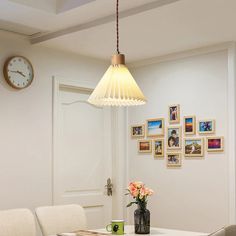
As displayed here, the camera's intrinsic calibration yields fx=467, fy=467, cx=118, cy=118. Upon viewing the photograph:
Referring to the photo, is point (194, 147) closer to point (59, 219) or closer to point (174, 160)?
point (174, 160)

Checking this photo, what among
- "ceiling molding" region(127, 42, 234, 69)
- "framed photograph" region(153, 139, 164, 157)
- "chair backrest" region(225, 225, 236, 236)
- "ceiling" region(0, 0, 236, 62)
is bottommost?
"chair backrest" region(225, 225, 236, 236)

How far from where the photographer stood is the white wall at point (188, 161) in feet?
14.5

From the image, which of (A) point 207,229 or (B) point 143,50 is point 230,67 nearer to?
(B) point 143,50

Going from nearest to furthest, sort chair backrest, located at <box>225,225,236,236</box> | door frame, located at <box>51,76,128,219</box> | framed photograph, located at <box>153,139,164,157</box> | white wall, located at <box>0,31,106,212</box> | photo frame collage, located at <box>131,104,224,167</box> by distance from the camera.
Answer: chair backrest, located at <box>225,225,236,236</box>, white wall, located at <box>0,31,106,212</box>, photo frame collage, located at <box>131,104,224,167</box>, framed photograph, located at <box>153,139,164,157</box>, door frame, located at <box>51,76,128,219</box>

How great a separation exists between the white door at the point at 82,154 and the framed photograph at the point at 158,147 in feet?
1.86

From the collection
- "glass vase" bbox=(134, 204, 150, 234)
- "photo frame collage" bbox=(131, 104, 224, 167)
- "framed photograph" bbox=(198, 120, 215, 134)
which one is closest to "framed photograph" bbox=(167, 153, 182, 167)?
"photo frame collage" bbox=(131, 104, 224, 167)

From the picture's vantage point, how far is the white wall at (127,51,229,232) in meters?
4.43

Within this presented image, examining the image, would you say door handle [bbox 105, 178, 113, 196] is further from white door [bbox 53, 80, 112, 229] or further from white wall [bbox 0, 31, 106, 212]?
white wall [bbox 0, 31, 106, 212]

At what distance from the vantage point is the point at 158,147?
4.95 m

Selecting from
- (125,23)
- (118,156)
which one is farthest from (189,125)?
(125,23)

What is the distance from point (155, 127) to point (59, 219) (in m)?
1.82

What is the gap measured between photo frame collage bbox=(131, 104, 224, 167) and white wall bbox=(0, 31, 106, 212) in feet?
3.49

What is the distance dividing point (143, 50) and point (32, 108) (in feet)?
4.07

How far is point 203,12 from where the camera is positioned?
11.4 feet
